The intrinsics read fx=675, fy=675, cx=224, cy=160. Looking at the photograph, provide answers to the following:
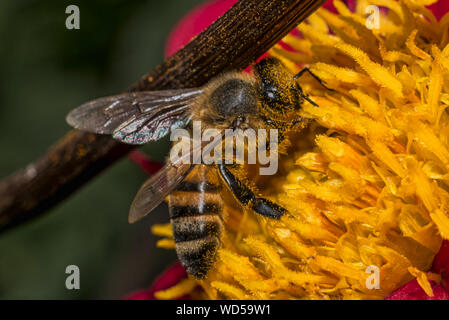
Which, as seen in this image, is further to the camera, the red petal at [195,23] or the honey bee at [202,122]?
the red petal at [195,23]

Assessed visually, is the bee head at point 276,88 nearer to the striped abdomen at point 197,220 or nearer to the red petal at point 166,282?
the striped abdomen at point 197,220

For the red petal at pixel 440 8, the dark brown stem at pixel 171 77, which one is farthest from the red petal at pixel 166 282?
the red petal at pixel 440 8

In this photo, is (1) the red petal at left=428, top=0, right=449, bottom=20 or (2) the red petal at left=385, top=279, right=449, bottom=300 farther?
(1) the red petal at left=428, top=0, right=449, bottom=20

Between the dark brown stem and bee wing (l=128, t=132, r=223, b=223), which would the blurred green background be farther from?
bee wing (l=128, t=132, r=223, b=223)

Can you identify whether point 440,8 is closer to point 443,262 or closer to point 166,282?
point 443,262

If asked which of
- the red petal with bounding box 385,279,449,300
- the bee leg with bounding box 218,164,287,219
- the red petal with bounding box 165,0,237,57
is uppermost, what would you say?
the red petal with bounding box 165,0,237,57

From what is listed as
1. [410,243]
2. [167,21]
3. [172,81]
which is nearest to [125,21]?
[167,21]

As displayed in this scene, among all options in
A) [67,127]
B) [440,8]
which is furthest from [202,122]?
[67,127]

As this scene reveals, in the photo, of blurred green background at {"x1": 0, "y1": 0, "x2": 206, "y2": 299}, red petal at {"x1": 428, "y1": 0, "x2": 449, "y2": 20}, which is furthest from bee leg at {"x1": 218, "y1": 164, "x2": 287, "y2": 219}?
blurred green background at {"x1": 0, "y1": 0, "x2": 206, "y2": 299}
